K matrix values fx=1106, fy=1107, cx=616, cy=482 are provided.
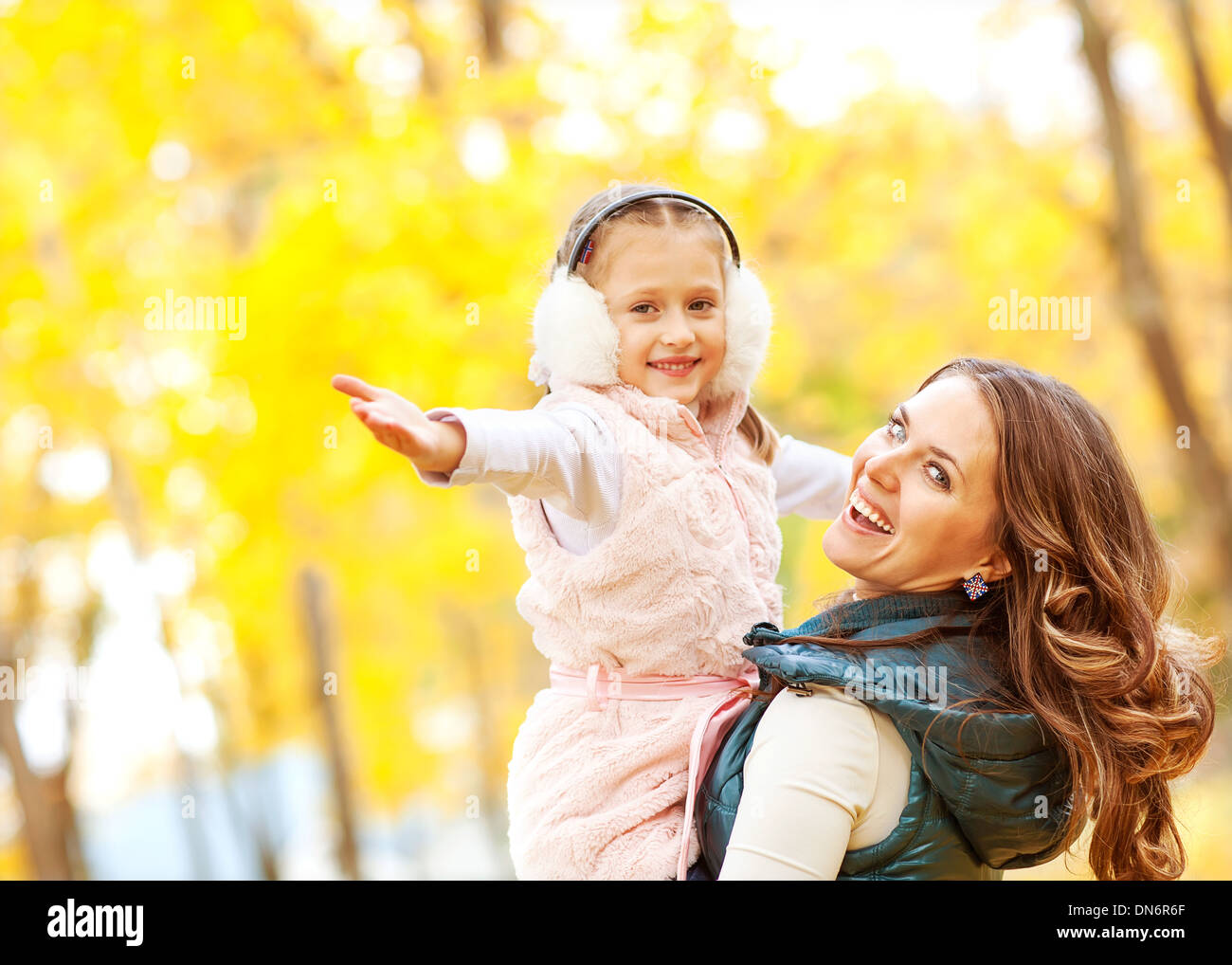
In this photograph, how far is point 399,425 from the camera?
1138mm

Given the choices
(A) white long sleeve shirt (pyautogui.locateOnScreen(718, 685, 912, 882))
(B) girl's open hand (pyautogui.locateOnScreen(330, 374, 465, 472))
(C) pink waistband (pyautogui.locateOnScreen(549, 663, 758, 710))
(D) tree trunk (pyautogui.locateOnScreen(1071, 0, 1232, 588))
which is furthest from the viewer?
(D) tree trunk (pyautogui.locateOnScreen(1071, 0, 1232, 588))

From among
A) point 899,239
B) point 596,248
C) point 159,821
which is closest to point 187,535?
point 899,239

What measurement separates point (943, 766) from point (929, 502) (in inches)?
12.4

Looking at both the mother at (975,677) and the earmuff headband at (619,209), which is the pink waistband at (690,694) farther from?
the earmuff headband at (619,209)

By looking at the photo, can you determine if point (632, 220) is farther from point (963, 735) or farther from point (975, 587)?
point (963, 735)

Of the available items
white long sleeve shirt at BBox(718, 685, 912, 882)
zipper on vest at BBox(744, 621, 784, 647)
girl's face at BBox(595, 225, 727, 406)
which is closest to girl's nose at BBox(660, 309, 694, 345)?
girl's face at BBox(595, 225, 727, 406)

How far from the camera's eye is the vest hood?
49.9 inches

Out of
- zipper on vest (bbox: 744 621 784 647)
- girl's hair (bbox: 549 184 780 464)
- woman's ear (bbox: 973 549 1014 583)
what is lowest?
zipper on vest (bbox: 744 621 784 647)

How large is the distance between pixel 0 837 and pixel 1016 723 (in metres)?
9.57

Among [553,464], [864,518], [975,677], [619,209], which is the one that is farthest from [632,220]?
[975,677]

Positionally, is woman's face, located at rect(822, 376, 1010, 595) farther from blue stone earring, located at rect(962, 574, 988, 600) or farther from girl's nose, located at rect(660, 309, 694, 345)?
girl's nose, located at rect(660, 309, 694, 345)

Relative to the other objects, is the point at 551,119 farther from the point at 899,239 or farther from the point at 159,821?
the point at 159,821

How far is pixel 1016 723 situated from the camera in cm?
129
